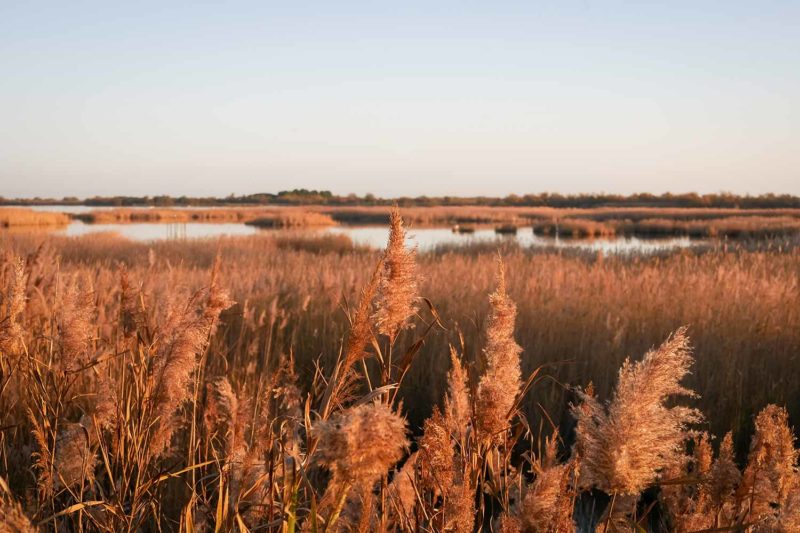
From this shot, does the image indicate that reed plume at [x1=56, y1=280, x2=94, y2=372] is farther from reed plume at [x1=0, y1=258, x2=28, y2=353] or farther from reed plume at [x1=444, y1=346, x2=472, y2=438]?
reed plume at [x1=444, y1=346, x2=472, y2=438]

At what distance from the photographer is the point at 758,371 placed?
474cm

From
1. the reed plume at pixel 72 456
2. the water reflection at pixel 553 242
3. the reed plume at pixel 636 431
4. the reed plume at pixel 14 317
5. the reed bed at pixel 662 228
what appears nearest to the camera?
the reed plume at pixel 636 431

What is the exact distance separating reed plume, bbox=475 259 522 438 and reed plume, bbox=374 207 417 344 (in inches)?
8.2

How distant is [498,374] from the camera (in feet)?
4.16

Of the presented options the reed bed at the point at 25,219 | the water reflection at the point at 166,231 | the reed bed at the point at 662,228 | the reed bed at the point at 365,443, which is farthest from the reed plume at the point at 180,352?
the reed bed at the point at 25,219

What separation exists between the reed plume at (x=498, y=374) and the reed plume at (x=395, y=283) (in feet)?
0.68

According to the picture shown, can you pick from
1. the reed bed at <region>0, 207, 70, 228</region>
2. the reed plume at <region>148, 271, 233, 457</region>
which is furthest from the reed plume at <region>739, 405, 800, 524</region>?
the reed bed at <region>0, 207, 70, 228</region>

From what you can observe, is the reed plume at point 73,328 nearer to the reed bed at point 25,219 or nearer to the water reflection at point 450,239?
the water reflection at point 450,239

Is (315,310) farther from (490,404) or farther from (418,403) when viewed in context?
(490,404)


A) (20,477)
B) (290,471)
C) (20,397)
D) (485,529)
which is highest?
(290,471)

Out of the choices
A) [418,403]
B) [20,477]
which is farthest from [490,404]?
[418,403]

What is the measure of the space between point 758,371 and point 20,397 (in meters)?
4.65

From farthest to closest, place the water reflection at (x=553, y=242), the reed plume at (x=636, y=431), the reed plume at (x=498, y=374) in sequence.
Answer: the water reflection at (x=553, y=242) < the reed plume at (x=498, y=374) < the reed plume at (x=636, y=431)

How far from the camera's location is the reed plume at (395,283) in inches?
44.1
